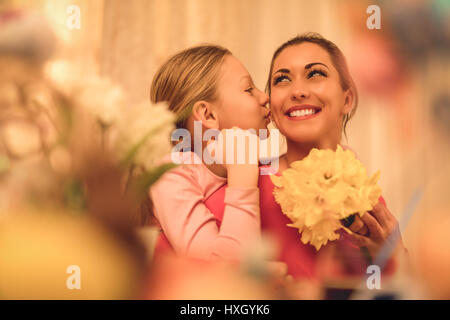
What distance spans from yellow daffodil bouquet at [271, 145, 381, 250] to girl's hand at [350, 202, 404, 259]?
0.05m

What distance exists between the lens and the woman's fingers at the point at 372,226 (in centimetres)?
77

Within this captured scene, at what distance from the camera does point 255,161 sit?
754mm

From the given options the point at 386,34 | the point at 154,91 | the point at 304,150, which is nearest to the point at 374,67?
the point at 386,34

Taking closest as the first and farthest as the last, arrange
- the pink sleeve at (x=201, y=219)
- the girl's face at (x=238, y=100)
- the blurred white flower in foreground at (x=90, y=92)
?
the blurred white flower in foreground at (x=90, y=92)
the pink sleeve at (x=201, y=219)
the girl's face at (x=238, y=100)

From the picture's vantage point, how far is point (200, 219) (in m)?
0.72

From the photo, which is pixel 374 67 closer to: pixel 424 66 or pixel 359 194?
pixel 424 66

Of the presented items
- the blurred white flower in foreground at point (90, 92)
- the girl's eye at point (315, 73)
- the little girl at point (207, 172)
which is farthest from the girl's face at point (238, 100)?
the blurred white flower in foreground at point (90, 92)

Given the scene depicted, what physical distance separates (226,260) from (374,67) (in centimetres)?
57

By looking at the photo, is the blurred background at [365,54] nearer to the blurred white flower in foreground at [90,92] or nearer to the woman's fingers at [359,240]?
the woman's fingers at [359,240]

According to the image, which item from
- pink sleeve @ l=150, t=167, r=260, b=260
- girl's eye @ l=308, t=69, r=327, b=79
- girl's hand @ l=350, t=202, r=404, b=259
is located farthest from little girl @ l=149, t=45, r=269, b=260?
girl's hand @ l=350, t=202, r=404, b=259

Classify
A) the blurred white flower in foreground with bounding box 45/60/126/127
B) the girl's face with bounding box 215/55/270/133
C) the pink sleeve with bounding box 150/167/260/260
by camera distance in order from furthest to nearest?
the girl's face with bounding box 215/55/270/133 → the pink sleeve with bounding box 150/167/260/260 → the blurred white flower in foreground with bounding box 45/60/126/127

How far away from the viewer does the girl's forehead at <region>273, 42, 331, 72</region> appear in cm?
83

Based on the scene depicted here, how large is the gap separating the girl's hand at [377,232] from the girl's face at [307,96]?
0.19 meters

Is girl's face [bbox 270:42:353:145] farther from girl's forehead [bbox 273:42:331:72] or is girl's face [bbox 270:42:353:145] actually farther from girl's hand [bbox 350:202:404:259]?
girl's hand [bbox 350:202:404:259]
